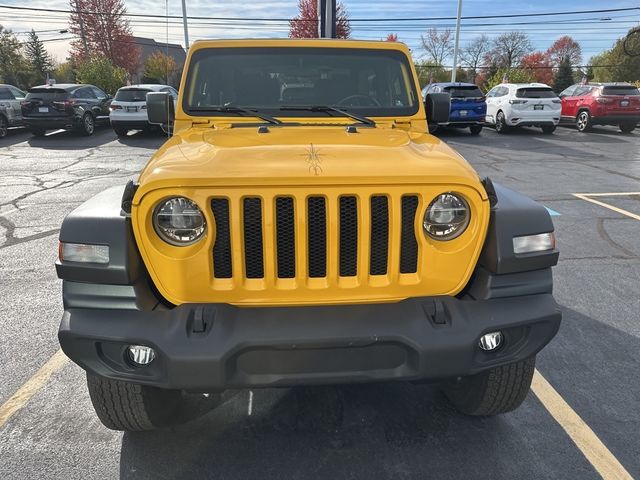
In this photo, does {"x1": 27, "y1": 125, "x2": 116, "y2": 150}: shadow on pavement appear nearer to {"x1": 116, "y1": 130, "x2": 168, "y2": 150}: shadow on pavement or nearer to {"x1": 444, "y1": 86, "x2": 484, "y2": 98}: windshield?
{"x1": 116, "y1": 130, "x2": 168, "y2": 150}: shadow on pavement

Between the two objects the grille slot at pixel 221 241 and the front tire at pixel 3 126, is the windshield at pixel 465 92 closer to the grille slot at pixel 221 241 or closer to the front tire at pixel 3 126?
the front tire at pixel 3 126

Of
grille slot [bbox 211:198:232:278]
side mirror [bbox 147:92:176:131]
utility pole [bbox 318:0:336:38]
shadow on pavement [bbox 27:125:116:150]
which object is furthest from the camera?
shadow on pavement [bbox 27:125:116:150]

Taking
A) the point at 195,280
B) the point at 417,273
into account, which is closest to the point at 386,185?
the point at 417,273

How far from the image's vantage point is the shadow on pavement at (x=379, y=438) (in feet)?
7.63

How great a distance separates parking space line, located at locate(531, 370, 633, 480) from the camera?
2.31 m

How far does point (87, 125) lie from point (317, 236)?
629 inches

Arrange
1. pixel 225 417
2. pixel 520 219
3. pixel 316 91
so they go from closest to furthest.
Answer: pixel 520 219 → pixel 225 417 → pixel 316 91

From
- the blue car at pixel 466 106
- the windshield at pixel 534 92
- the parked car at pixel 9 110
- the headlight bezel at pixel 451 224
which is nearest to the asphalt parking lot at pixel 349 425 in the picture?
the headlight bezel at pixel 451 224

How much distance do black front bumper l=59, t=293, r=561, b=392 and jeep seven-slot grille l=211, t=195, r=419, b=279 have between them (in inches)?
7.0

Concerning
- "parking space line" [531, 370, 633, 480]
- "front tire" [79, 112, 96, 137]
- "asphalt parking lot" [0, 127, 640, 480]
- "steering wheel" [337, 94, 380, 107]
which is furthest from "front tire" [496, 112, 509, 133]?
"parking space line" [531, 370, 633, 480]

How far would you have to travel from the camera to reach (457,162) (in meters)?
2.23

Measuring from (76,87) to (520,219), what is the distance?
661 inches

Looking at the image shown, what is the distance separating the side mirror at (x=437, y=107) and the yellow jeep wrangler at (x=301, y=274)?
5.02 ft

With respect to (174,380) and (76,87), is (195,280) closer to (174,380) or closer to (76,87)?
(174,380)
